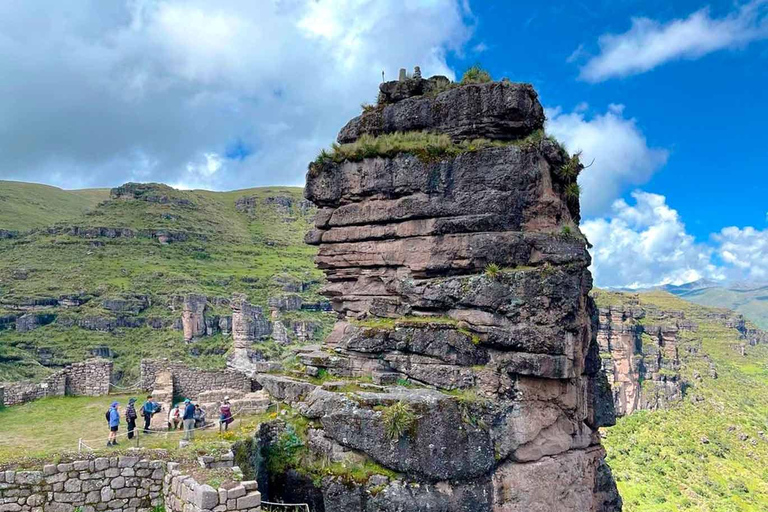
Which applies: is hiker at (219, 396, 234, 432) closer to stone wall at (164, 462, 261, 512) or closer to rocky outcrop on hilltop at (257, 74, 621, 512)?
rocky outcrop on hilltop at (257, 74, 621, 512)

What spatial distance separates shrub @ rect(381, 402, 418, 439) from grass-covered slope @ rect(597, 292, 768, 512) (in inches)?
2148

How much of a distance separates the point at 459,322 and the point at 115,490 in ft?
31.9

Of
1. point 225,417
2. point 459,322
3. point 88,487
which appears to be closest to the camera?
point 88,487

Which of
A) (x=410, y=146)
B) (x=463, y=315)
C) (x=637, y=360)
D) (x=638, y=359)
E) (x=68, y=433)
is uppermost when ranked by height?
(x=410, y=146)

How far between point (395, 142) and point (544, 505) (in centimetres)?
1214

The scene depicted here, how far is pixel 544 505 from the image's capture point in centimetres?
1470

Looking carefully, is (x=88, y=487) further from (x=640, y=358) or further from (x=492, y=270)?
(x=640, y=358)

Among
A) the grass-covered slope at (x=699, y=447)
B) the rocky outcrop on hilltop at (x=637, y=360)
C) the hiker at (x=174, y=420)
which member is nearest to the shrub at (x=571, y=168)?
the hiker at (x=174, y=420)

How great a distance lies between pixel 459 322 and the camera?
15.6m

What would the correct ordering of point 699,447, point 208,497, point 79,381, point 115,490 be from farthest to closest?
point 699,447 → point 79,381 → point 115,490 → point 208,497

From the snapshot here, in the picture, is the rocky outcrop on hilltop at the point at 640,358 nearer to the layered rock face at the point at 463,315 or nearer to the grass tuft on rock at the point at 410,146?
the layered rock face at the point at 463,315

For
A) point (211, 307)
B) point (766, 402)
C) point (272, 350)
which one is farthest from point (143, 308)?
point (766, 402)

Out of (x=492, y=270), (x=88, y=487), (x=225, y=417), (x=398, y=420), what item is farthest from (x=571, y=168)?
(x=88, y=487)

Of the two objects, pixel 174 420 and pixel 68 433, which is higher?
pixel 174 420
